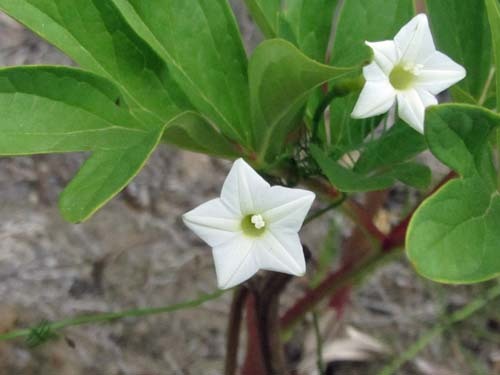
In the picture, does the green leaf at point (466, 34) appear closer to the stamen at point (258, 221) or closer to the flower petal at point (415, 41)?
the flower petal at point (415, 41)

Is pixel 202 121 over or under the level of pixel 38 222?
over

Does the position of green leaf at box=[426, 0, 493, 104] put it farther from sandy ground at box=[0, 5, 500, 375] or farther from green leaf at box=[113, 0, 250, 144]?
sandy ground at box=[0, 5, 500, 375]

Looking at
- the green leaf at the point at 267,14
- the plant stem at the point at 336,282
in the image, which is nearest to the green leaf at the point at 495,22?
the green leaf at the point at 267,14

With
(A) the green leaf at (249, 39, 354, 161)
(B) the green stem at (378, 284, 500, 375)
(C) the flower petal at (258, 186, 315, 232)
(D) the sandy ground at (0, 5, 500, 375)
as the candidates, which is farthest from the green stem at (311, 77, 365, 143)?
(B) the green stem at (378, 284, 500, 375)

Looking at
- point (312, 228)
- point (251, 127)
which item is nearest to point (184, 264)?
point (312, 228)

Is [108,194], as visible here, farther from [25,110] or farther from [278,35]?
[278,35]

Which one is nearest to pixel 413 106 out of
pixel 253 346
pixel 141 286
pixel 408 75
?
pixel 408 75
